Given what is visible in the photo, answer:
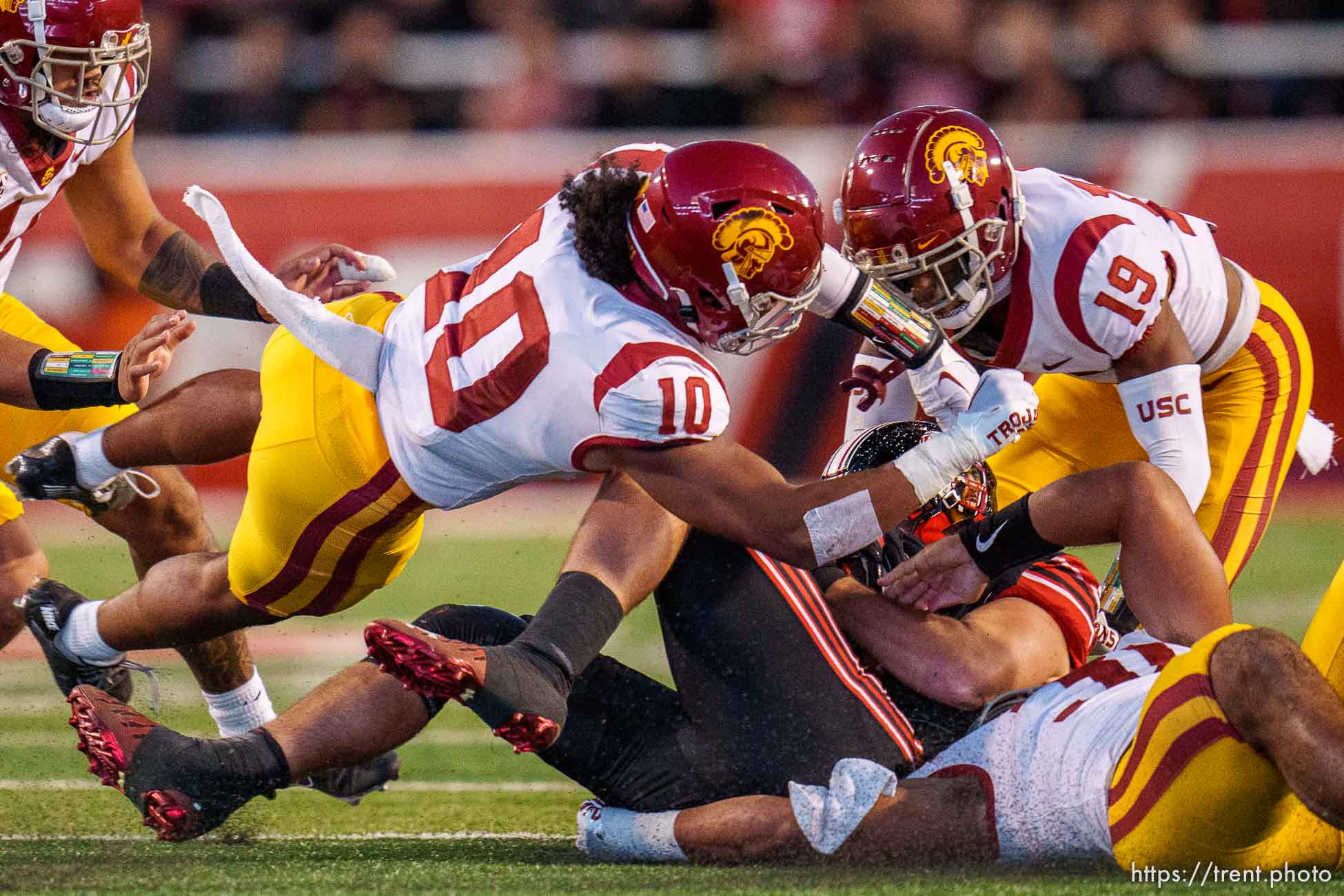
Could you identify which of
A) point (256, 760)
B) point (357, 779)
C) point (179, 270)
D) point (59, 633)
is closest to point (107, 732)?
point (256, 760)

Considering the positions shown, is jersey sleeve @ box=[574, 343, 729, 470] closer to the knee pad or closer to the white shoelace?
the knee pad

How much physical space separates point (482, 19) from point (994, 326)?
6152 millimetres

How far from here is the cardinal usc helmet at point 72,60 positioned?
4039 mm

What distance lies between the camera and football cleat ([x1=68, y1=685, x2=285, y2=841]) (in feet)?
10.6

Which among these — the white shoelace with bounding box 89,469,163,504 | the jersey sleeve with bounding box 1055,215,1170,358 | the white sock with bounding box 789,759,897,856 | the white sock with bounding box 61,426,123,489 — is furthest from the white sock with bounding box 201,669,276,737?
the jersey sleeve with bounding box 1055,215,1170,358

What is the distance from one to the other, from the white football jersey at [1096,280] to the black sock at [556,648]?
4.56 feet

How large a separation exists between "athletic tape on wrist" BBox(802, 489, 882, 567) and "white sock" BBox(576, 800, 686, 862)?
1.93ft

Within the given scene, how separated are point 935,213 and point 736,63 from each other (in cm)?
551

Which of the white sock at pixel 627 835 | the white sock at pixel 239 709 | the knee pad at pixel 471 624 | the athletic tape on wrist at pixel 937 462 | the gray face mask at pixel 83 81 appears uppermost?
the gray face mask at pixel 83 81

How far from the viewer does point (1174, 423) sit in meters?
3.99

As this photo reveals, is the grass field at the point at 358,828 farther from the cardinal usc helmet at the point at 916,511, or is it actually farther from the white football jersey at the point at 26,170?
the white football jersey at the point at 26,170

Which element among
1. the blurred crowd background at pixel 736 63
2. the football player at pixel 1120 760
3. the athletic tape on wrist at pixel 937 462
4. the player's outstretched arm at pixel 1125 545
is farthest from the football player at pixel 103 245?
the blurred crowd background at pixel 736 63

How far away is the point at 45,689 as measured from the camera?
5.58 meters

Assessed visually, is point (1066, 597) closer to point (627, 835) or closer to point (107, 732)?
point (627, 835)
